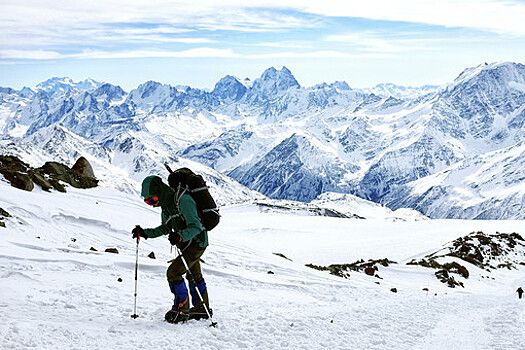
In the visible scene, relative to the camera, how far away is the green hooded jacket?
32.3 ft

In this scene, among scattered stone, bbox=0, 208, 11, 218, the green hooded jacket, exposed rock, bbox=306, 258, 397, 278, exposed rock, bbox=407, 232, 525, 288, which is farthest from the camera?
exposed rock, bbox=407, 232, 525, 288

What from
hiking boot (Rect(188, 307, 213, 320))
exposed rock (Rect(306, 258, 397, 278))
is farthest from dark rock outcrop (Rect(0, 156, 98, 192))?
hiking boot (Rect(188, 307, 213, 320))

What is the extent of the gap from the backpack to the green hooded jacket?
Answer: 6.1 inches

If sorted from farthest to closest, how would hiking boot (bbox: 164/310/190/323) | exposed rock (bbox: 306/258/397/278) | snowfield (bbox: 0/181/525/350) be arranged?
1. exposed rock (bbox: 306/258/397/278)
2. hiking boot (bbox: 164/310/190/323)
3. snowfield (bbox: 0/181/525/350)

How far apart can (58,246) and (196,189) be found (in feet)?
34.3

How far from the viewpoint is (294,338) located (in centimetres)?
1060

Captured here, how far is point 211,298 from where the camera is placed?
45.5ft

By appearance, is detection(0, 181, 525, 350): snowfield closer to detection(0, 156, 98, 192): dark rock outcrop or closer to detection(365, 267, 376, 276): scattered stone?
detection(365, 267, 376, 276): scattered stone

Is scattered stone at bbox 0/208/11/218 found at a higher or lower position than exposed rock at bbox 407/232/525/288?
higher

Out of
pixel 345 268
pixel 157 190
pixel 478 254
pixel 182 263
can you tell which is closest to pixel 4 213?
pixel 182 263

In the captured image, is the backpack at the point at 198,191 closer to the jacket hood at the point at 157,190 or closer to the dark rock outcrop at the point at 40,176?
the jacket hood at the point at 157,190

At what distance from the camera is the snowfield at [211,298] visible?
31.7ft

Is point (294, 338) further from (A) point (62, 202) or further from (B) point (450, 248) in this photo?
(B) point (450, 248)

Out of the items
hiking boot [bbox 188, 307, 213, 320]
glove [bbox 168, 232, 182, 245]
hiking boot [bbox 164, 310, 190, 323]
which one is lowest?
hiking boot [bbox 188, 307, 213, 320]
